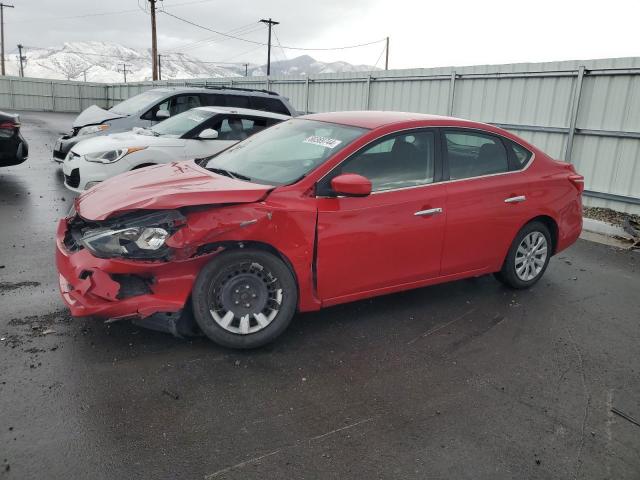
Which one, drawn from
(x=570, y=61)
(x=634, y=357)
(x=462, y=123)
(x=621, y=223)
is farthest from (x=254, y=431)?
(x=570, y=61)

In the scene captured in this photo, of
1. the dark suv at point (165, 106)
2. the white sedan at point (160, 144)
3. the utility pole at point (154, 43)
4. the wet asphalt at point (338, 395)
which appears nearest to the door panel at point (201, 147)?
the white sedan at point (160, 144)

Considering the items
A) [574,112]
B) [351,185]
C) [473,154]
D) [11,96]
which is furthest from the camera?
[11,96]

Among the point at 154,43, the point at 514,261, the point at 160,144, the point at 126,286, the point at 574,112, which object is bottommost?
the point at 514,261

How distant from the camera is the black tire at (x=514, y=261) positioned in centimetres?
521

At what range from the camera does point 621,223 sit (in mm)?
8500

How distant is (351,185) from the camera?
3.89m

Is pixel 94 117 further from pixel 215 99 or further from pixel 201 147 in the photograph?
pixel 201 147

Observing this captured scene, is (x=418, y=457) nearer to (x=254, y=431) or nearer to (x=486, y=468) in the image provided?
(x=486, y=468)

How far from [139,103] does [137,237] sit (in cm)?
864

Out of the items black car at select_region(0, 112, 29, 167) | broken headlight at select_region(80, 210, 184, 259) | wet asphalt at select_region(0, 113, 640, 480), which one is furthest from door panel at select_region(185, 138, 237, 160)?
broken headlight at select_region(80, 210, 184, 259)

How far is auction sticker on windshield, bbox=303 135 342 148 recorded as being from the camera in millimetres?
4328

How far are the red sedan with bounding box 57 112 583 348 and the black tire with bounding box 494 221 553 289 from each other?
18 millimetres

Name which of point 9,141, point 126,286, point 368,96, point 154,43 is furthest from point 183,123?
point 154,43

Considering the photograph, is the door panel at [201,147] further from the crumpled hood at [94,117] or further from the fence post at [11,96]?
the fence post at [11,96]
